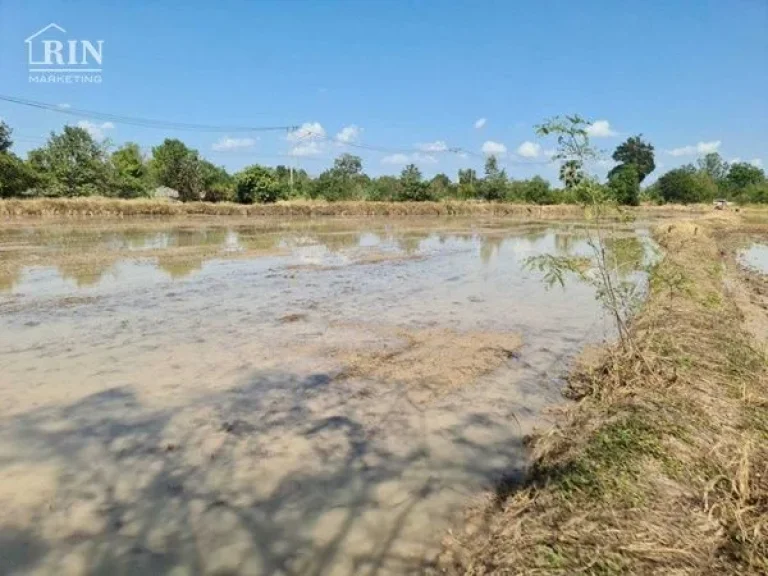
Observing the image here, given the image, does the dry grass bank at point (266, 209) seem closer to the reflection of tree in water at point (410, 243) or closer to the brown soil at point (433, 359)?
the reflection of tree in water at point (410, 243)

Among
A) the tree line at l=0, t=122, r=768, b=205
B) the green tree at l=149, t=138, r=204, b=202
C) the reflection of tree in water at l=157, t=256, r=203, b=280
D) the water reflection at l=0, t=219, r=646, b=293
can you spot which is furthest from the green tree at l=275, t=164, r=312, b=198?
the reflection of tree in water at l=157, t=256, r=203, b=280

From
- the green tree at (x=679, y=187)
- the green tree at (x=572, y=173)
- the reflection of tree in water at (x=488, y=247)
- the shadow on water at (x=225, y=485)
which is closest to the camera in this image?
the shadow on water at (x=225, y=485)

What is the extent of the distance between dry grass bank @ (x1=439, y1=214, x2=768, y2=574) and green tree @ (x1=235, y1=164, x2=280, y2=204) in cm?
4696

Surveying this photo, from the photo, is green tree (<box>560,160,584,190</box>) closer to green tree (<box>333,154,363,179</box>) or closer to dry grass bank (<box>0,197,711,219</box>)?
dry grass bank (<box>0,197,711,219</box>)

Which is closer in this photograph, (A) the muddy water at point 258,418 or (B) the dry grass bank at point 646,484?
(B) the dry grass bank at point 646,484

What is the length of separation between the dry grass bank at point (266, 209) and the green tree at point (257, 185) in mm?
3207

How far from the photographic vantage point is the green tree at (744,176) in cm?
8388

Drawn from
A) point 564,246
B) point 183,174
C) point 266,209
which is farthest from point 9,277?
point 183,174

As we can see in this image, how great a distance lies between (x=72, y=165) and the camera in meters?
46.2

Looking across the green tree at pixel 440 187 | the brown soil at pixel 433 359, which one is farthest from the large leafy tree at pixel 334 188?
the brown soil at pixel 433 359

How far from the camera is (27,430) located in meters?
4.34

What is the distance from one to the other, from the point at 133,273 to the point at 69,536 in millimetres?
11260

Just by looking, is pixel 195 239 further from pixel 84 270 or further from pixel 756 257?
pixel 756 257

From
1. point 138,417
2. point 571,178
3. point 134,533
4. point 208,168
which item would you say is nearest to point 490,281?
point 571,178
